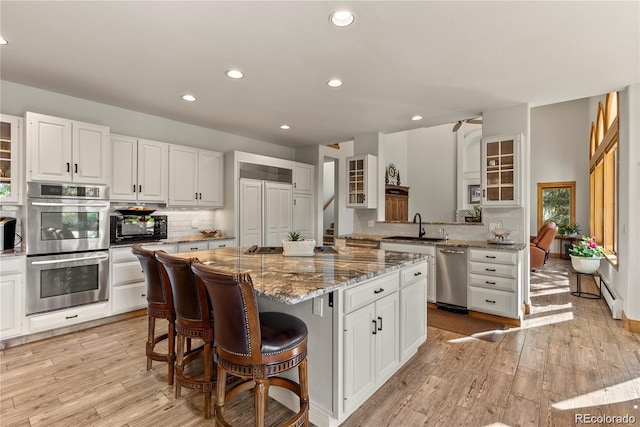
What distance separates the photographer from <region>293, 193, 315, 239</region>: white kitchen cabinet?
600cm

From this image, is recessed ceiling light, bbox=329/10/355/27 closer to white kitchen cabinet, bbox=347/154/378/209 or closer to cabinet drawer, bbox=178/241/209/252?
white kitchen cabinet, bbox=347/154/378/209

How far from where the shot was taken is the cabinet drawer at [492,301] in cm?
354

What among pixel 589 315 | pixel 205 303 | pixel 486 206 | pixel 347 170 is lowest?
pixel 589 315

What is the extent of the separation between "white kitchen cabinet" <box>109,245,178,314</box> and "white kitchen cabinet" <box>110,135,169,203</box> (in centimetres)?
71

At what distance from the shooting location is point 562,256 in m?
8.16

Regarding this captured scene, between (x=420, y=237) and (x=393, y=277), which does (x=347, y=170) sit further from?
(x=393, y=277)

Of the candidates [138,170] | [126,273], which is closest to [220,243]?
[126,273]

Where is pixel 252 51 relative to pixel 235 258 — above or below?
above

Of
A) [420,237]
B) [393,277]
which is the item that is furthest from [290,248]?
[420,237]

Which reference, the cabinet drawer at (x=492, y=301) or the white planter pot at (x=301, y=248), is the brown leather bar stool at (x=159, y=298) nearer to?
the white planter pot at (x=301, y=248)

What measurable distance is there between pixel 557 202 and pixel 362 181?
6.66 meters

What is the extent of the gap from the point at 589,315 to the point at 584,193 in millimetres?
5809

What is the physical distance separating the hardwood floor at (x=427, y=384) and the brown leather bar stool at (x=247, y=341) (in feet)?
1.85

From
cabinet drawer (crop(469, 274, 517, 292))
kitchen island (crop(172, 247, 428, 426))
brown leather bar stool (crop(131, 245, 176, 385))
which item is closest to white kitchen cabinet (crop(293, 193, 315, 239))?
cabinet drawer (crop(469, 274, 517, 292))
